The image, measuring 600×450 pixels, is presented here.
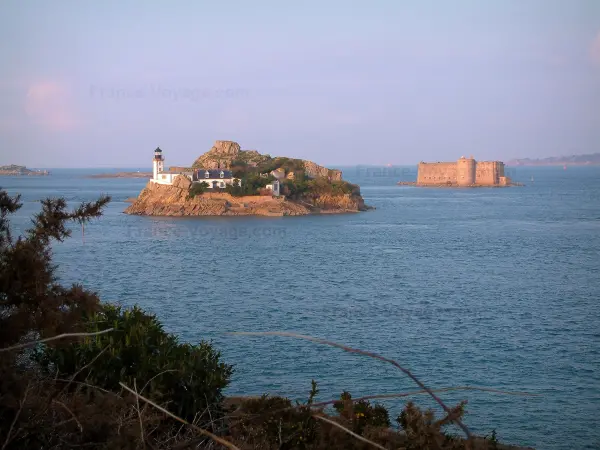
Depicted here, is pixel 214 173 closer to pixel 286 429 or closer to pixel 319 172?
pixel 319 172

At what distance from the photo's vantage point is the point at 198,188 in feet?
232

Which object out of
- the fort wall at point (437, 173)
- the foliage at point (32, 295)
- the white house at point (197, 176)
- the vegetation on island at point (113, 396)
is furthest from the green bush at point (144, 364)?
the fort wall at point (437, 173)

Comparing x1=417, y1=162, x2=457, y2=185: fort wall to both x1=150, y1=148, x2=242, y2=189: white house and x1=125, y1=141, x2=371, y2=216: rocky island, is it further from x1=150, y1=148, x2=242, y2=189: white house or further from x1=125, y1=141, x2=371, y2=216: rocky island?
x1=150, y1=148, x2=242, y2=189: white house

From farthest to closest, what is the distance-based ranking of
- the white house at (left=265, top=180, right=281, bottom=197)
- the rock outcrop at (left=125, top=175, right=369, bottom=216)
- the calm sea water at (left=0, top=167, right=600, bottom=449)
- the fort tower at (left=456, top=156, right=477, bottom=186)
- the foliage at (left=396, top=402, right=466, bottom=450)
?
the fort tower at (left=456, top=156, right=477, bottom=186)
the white house at (left=265, top=180, right=281, bottom=197)
the rock outcrop at (left=125, top=175, right=369, bottom=216)
the calm sea water at (left=0, top=167, right=600, bottom=449)
the foliage at (left=396, top=402, right=466, bottom=450)

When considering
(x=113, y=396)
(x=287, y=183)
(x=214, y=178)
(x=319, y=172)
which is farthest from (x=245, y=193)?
(x=113, y=396)

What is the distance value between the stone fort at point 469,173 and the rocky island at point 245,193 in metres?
56.2

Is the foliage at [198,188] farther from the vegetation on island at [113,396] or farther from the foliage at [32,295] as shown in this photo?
the foliage at [32,295]

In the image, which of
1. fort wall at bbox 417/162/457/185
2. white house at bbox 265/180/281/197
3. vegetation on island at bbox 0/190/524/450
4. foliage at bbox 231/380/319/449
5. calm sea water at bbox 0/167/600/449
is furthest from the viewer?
fort wall at bbox 417/162/457/185

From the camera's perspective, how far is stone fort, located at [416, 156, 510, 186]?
433ft

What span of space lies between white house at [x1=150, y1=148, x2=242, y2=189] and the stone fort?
67899 mm

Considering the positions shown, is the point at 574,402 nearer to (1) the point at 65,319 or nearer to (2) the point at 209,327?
(2) the point at 209,327

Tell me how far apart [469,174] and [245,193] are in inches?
2815

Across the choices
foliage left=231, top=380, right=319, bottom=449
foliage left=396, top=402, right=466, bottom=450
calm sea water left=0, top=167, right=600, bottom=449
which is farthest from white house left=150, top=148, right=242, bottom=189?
foliage left=396, top=402, right=466, bottom=450

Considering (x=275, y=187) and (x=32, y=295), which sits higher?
(x=32, y=295)
